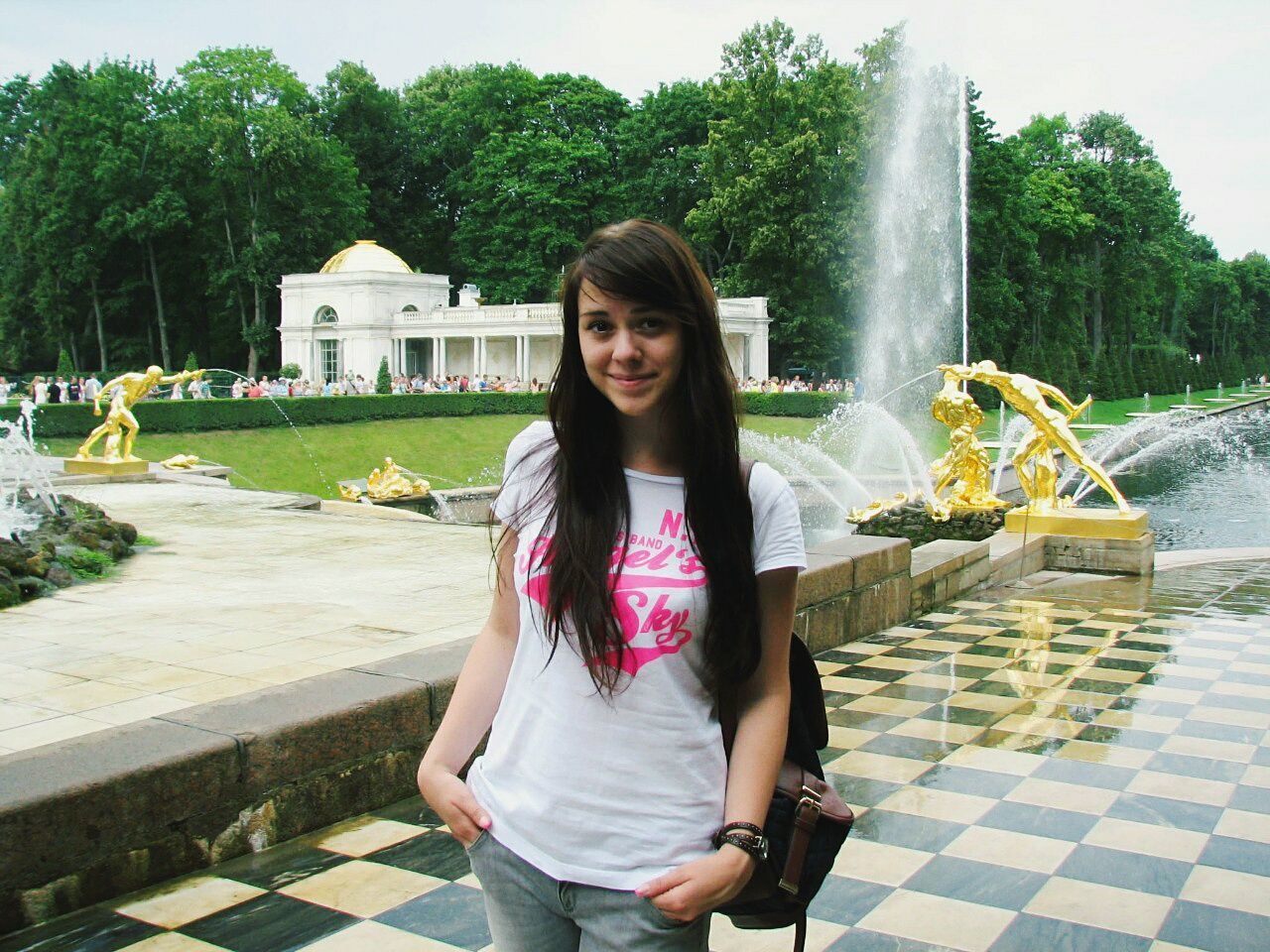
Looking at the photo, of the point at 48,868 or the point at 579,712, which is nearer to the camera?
the point at 579,712

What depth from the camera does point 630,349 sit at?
201 cm

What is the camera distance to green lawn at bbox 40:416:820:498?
2873 centimetres

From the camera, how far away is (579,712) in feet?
6.47

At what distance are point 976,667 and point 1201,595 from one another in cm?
403

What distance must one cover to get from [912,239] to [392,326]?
78.2ft

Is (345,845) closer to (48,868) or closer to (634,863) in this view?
(48,868)

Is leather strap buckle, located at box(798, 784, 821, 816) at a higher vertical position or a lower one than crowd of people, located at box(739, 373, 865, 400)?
lower

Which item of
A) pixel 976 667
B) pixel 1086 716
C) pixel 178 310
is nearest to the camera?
pixel 1086 716

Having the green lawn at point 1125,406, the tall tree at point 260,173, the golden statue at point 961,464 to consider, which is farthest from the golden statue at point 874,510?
the tall tree at point 260,173

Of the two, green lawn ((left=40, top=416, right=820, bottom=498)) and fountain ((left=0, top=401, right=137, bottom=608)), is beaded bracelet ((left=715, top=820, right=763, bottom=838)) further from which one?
green lawn ((left=40, top=416, right=820, bottom=498))

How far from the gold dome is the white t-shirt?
53459 mm

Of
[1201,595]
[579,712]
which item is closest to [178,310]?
[1201,595]

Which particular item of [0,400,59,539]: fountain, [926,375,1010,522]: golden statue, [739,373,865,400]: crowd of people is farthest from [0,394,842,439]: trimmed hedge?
[926,375,1010,522]: golden statue

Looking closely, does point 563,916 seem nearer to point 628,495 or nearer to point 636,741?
point 636,741
